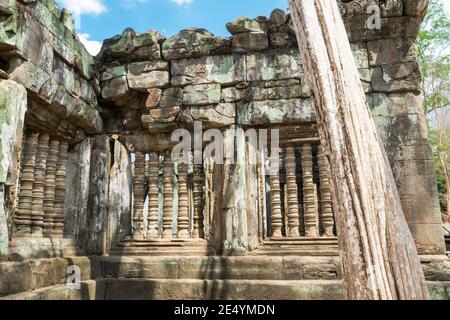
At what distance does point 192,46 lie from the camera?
4.25m

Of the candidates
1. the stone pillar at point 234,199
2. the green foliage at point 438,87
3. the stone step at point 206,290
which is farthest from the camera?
the green foliage at point 438,87

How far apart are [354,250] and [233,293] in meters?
2.12

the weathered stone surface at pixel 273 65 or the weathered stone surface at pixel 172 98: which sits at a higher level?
the weathered stone surface at pixel 273 65

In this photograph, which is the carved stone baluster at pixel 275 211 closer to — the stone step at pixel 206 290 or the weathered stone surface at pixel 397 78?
the stone step at pixel 206 290

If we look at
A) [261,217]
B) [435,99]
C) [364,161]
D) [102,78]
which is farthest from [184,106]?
[435,99]

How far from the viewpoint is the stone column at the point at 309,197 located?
12.7ft

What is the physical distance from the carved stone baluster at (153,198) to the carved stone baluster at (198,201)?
497 millimetres

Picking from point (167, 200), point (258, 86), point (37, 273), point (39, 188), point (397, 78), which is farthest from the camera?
point (167, 200)

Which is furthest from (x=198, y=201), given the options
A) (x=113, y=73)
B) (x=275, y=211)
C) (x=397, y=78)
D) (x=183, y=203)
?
(x=397, y=78)

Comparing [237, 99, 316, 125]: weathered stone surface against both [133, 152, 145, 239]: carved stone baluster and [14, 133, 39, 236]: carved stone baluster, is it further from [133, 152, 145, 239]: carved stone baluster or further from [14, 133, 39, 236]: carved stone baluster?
[14, 133, 39, 236]: carved stone baluster

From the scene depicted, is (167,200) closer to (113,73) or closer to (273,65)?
(113,73)

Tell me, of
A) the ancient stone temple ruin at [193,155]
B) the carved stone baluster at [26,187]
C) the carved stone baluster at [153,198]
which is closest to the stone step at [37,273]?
the ancient stone temple ruin at [193,155]

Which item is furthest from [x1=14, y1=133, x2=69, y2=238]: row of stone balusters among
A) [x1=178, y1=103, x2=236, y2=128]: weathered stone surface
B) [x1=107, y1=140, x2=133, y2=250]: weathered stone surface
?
[x1=178, y1=103, x2=236, y2=128]: weathered stone surface

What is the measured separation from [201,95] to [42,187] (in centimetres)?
198
